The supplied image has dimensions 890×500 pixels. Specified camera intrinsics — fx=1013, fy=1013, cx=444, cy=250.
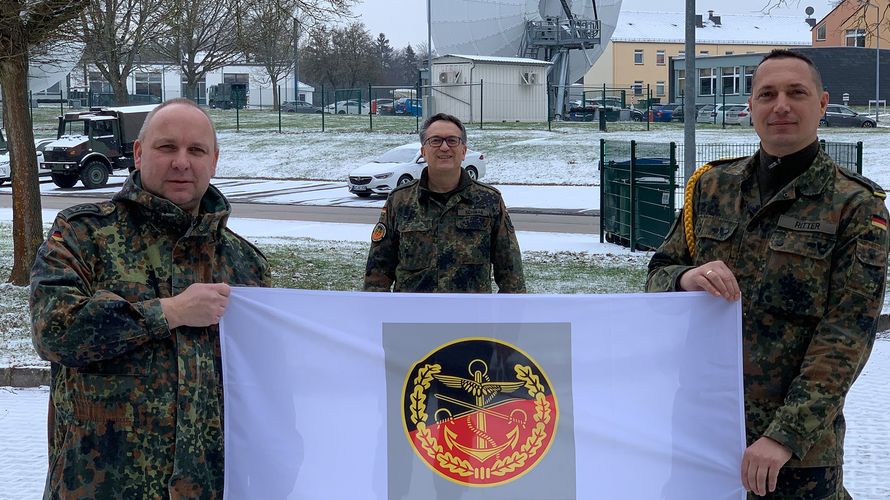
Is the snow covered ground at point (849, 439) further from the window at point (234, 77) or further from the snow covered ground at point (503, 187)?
the window at point (234, 77)

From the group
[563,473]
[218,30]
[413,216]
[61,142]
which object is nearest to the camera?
[563,473]

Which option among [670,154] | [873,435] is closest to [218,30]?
[670,154]

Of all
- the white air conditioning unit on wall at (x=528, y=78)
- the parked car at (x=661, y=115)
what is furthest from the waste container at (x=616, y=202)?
the parked car at (x=661, y=115)

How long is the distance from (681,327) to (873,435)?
387 cm

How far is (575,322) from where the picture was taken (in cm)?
317

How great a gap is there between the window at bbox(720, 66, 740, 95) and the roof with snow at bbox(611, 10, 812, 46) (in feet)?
71.9

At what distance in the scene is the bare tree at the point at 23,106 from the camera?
11.2 m

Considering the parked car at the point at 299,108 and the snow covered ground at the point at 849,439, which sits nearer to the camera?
the snow covered ground at the point at 849,439

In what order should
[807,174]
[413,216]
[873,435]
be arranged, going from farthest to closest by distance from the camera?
[873,435]
[413,216]
[807,174]

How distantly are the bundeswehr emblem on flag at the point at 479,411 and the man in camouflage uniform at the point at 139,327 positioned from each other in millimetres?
651

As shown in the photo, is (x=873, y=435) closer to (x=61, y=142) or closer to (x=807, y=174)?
(x=807, y=174)

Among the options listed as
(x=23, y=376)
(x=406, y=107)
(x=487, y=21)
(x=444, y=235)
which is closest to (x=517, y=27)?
(x=487, y=21)

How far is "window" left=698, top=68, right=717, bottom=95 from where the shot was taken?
75.3 m

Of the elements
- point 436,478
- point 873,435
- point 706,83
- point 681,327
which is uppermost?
point 706,83
